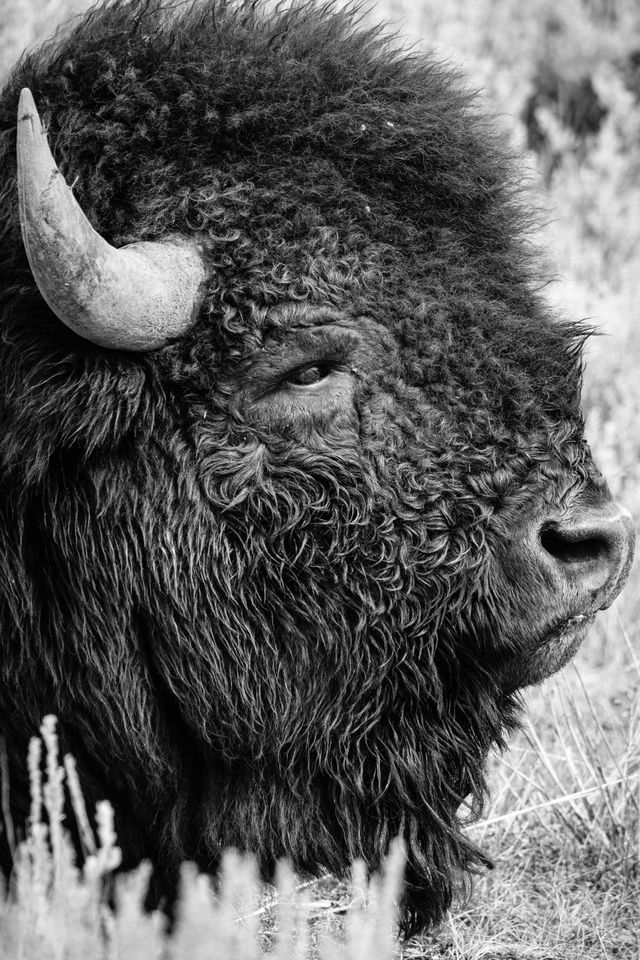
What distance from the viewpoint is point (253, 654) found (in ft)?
9.92

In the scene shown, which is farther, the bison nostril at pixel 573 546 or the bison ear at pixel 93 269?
the bison nostril at pixel 573 546

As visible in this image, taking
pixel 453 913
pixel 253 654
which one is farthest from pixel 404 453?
pixel 453 913

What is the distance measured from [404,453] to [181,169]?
0.88 metres

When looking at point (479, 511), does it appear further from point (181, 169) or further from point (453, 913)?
point (453, 913)

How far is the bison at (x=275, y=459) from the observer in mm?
2893

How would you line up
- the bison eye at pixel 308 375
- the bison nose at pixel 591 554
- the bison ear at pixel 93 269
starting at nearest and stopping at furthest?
the bison ear at pixel 93 269 → the bison nose at pixel 591 554 → the bison eye at pixel 308 375

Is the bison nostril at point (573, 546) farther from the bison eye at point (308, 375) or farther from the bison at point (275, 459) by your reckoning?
the bison eye at point (308, 375)

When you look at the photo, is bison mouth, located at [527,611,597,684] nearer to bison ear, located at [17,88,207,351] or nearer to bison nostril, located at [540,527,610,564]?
bison nostril, located at [540,527,610,564]

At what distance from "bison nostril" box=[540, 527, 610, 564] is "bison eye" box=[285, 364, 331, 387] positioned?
65 centimetres

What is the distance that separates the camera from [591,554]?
2.87m

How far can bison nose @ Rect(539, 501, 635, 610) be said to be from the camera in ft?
9.30

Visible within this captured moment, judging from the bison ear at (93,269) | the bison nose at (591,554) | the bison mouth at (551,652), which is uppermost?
the bison ear at (93,269)

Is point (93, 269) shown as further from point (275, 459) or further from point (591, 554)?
point (591, 554)

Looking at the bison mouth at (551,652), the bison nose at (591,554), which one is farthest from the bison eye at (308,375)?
the bison mouth at (551,652)
